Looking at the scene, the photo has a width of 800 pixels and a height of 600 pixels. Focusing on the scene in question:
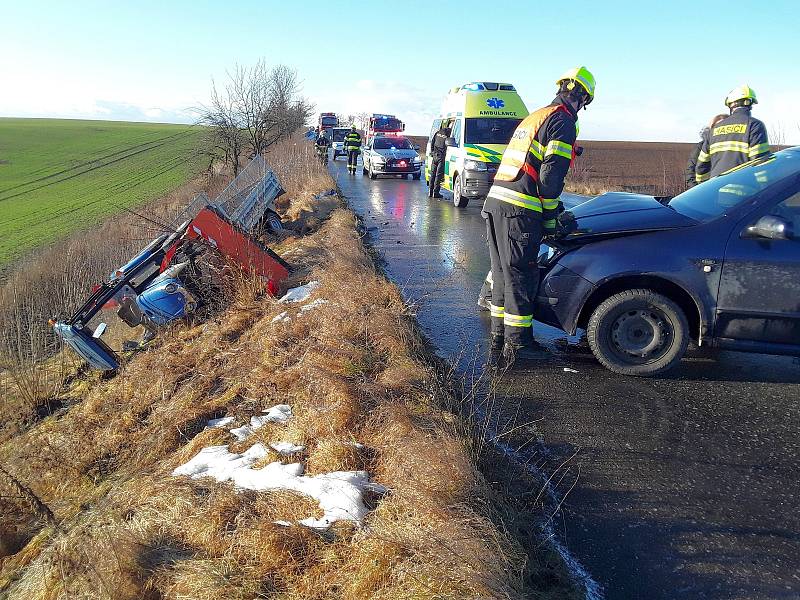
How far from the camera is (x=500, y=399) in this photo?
13.2 feet

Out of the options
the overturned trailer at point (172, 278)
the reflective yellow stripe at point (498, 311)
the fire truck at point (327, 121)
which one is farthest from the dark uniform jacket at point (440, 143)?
the fire truck at point (327, 121)

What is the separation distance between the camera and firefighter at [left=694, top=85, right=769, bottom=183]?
21.5ft

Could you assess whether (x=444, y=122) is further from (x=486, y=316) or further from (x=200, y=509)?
(x=200, y=509)

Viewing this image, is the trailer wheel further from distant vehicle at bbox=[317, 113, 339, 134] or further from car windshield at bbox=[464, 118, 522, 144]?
distant vehicle at bbox=[317, 113, 339, 134]

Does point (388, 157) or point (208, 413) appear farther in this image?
point (388, 157)

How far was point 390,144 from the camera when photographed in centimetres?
2233

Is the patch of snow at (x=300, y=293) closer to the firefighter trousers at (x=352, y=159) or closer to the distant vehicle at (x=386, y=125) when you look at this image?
the firefighter trousers at (x=352, y=159)

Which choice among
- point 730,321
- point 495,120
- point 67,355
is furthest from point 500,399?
point 495,120

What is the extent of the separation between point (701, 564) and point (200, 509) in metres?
2.26

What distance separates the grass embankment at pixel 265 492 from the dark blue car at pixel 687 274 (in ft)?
4.53

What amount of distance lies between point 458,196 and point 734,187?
359 inches

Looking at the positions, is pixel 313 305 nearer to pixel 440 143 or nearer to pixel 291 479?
pixel 291 479

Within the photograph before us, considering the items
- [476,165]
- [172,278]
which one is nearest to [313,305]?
[172,278]

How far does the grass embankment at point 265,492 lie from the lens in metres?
2.26
